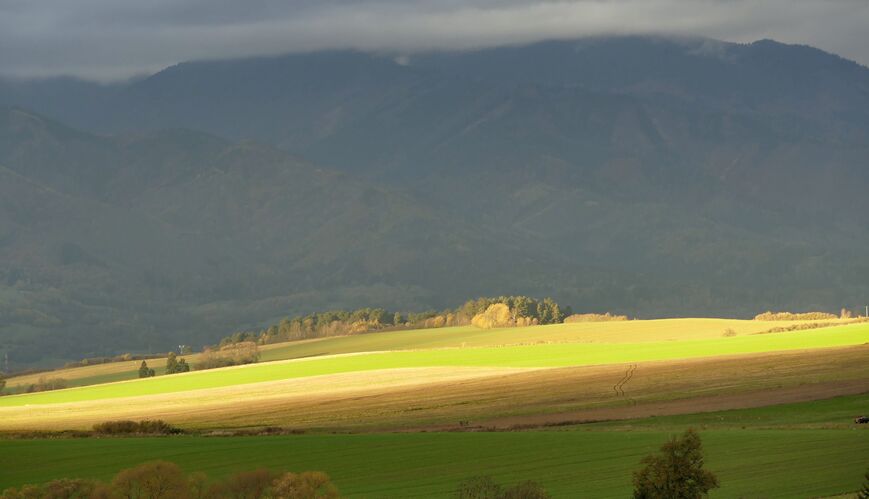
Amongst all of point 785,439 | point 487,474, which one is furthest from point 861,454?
point 487,474

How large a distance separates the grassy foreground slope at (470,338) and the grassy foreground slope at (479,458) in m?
63.7

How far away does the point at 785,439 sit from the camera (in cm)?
6084

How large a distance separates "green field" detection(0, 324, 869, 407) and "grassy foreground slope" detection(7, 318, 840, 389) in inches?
425

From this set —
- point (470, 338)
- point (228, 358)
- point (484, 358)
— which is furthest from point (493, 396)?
point (228, 358)

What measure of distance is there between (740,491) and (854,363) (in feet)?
121

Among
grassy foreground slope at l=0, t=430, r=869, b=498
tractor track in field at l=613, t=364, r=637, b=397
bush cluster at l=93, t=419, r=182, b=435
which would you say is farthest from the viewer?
tractor track in field at l=613, t=364, r=637, b=397

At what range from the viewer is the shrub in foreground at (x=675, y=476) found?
50594mm

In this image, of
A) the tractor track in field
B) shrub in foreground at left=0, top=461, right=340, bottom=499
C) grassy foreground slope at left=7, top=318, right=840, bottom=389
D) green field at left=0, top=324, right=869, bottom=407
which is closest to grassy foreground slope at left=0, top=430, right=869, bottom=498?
shrub in foreground at left=0, top=461, right=340, bottom=499

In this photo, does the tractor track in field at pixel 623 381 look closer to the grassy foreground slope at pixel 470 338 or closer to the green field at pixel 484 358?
the green field at pixel 484 358

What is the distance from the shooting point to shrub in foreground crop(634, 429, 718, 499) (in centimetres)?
5059

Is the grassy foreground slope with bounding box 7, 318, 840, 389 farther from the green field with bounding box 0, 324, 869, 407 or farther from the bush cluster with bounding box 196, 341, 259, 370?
the green field with bounding box 0, 324, 869, 407

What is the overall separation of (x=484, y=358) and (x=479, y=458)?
180ft

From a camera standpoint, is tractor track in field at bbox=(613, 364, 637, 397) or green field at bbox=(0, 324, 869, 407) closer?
tractor track in field at bbox=(613, 364, 637, 397)

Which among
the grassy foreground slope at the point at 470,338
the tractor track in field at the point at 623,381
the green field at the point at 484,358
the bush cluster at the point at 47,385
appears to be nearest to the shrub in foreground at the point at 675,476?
the tractor track in field at the point at 623,381
